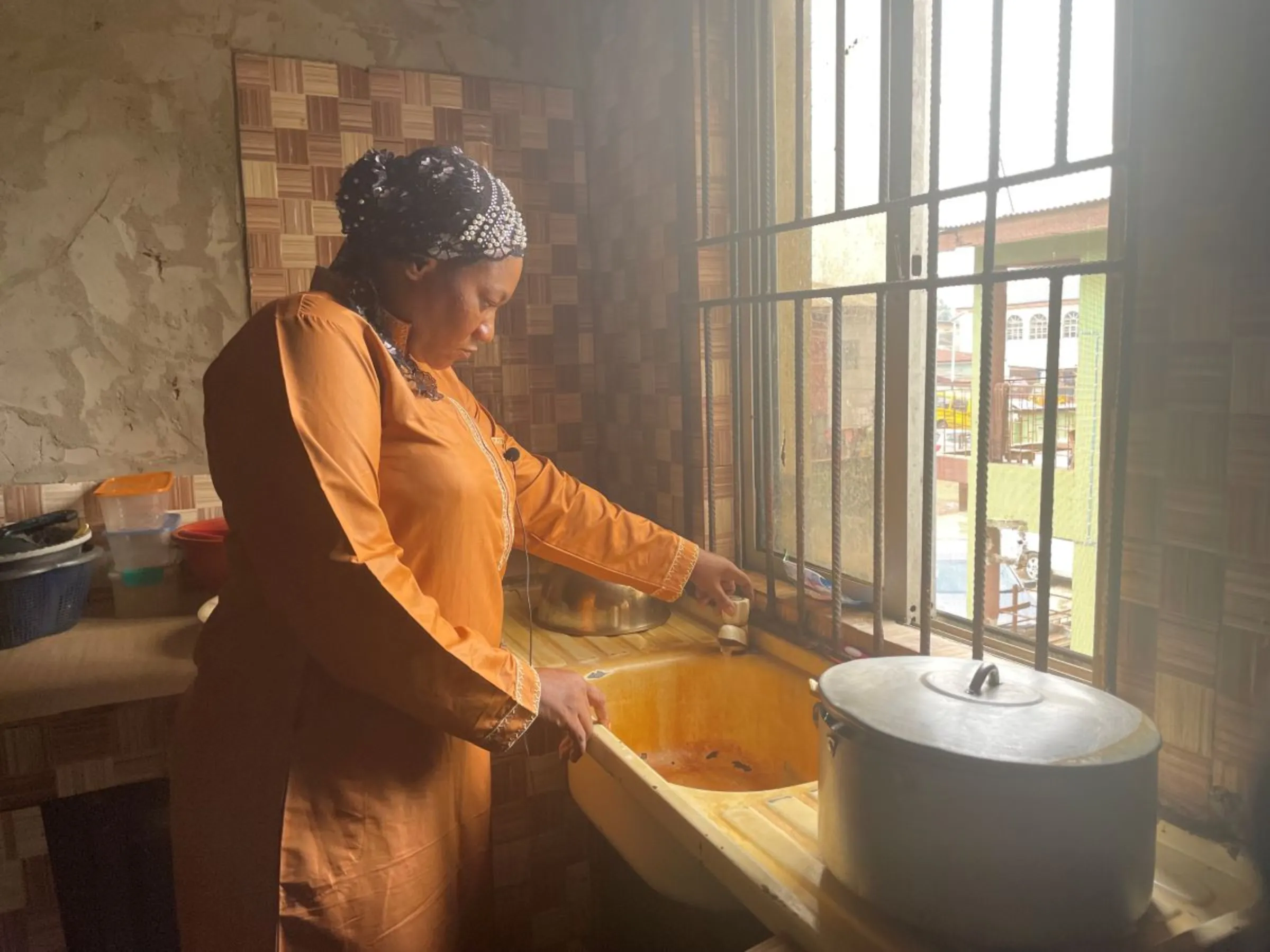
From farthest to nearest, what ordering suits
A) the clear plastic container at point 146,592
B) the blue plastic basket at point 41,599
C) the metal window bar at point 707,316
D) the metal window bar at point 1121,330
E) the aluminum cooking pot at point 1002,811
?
the clear plastic container at point 146,592 < the metal window bar at point 707,316 < the blue plastic basket at point 41,599 < the metal window bar at point 1121,330 < the aluminum cooking pot at point 1002,811

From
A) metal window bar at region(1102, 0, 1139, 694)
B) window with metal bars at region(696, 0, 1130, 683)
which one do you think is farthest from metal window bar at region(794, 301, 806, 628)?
metal window bar at region(1102, 0, 1139, 694)

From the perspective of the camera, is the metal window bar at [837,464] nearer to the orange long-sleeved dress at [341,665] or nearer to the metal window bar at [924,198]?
the metal window bar at [924,198]

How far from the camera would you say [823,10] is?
5.21 ft

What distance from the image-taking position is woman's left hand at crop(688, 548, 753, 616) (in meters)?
1.47

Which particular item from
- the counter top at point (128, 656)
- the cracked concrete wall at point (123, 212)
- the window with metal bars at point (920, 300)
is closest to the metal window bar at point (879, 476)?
the window with metal bars at point (920, 300)

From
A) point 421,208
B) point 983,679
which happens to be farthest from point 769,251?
point 983,679

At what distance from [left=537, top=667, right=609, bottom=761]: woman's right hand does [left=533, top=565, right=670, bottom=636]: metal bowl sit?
0.60m

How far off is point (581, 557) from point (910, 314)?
634 mm

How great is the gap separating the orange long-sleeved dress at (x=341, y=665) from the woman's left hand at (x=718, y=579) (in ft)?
1.33

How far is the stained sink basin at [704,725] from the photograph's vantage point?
4.75 feet

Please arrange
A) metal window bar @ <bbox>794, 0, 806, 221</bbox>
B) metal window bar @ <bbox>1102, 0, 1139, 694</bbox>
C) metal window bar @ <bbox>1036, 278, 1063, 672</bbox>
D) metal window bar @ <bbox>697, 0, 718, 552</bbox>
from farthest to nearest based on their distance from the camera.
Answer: metal window bar @ <bbox>697, 0, 718, 552</bbox>
metal window bar @ <bbox>794, 0, 806, 221</bbox>
metal window bar @ <bbox>1036, 278, 1063, 672</bbox>
metal window bar @ <bbox>1102, 0, 1139, 694</bbox>

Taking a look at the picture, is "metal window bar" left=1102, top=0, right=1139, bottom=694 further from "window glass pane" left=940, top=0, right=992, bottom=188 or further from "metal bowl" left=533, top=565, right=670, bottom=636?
"metal bowl" left=533, top=565, right=670, bottom=636

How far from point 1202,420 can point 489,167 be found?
162 centimetres

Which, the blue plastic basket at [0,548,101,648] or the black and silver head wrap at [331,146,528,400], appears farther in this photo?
the blue plastic basket at [0,548,101,648]
